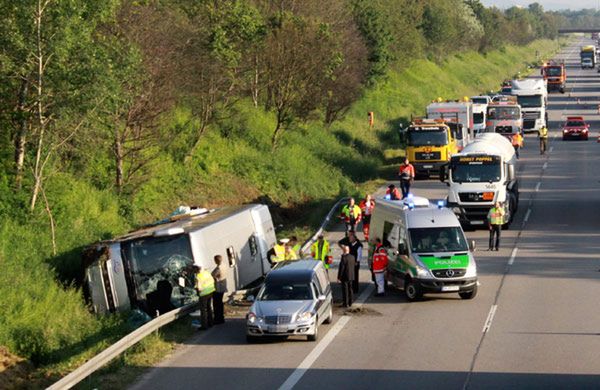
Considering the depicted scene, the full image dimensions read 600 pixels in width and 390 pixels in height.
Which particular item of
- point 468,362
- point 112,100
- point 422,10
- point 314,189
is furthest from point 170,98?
point 422,10

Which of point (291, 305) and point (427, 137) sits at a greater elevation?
point (291, 305)

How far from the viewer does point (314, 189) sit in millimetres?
51219

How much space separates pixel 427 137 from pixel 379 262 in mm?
28948

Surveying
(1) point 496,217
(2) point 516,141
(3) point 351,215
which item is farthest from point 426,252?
(2) point 516,141

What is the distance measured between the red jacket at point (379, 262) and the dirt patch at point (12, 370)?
9196 mm

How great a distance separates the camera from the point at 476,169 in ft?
132

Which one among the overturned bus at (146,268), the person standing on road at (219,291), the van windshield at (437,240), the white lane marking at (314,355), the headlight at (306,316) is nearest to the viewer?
the white lane marking at (314,355)

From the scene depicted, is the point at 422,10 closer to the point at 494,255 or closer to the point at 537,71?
the point at 537,71

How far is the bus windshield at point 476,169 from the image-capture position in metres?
40.2

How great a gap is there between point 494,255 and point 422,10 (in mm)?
81880

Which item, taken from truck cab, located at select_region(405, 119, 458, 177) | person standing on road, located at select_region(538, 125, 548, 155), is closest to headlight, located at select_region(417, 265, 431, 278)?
truck cab, located at select_region(405, 119, 458, 177)

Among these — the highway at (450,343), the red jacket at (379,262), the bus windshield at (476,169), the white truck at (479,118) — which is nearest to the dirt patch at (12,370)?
the highway at (450,343)

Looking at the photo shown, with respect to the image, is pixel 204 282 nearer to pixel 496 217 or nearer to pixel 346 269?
pixel 346 269

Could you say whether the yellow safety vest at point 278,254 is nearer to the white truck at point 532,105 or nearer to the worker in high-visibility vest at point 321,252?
the worker in high-visibility vest at point 321,252
